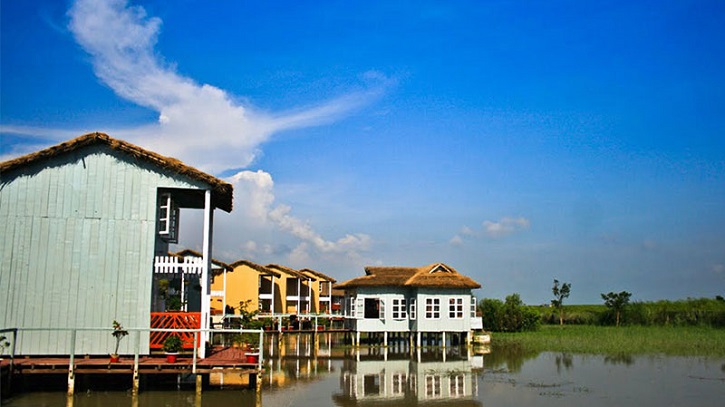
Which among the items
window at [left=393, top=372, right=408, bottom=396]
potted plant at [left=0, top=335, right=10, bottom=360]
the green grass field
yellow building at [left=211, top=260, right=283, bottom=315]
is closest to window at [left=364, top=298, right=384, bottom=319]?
the green grass field

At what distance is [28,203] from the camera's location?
1598cm

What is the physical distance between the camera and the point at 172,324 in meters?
16.1

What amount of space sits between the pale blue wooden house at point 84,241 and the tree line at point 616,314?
29844 mm

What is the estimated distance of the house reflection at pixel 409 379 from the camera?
16.4m

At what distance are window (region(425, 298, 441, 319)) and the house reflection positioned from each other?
8.57 ft

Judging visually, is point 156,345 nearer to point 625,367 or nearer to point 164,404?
point 164,404

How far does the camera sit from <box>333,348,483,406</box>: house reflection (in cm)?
1641

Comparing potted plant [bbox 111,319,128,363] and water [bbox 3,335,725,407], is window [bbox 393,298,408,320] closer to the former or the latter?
water [bbox 3,335,725,407]

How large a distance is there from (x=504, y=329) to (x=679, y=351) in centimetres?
1435

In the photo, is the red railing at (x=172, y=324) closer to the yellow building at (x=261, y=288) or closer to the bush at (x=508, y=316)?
the yellow building at (x=261, y=288)

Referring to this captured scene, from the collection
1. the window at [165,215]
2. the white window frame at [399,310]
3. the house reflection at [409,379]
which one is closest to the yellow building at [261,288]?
the white window frame at [399,310]

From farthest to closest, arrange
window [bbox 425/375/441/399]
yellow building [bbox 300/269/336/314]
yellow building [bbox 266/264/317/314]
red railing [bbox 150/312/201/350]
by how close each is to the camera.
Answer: yellow building [bbox 300/269/336/314] → yellow building [bbox 266/264/317/314] → window [bbox 425/375/441/399] → red railing [bbox 150/312/201/350]

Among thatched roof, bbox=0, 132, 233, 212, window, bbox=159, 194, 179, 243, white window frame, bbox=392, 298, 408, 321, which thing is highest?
Result: thatched roof, bbox=0, 132, 233, 212

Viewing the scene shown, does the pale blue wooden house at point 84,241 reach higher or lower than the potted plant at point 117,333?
higher
